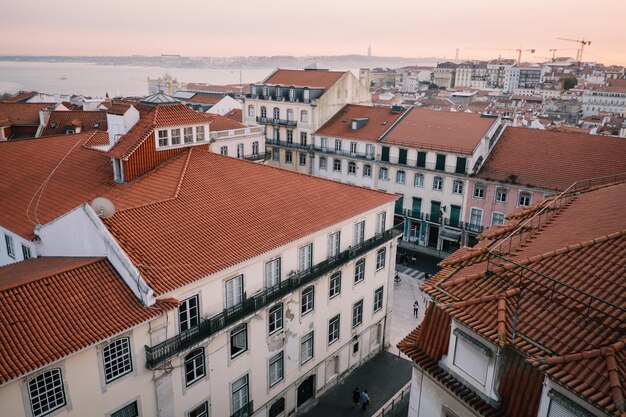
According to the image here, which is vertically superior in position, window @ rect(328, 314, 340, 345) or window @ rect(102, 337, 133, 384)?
window @ rect(102, 337, 133, 384)

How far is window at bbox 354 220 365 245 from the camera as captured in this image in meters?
28.6

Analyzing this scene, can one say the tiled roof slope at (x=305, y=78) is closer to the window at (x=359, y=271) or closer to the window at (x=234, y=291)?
the window at (x=359, y=271)

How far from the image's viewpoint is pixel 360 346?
104ft

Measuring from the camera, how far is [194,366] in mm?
20641

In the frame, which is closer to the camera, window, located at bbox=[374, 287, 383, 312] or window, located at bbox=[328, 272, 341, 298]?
window, located at bbox=[328, 272, 341, 298]

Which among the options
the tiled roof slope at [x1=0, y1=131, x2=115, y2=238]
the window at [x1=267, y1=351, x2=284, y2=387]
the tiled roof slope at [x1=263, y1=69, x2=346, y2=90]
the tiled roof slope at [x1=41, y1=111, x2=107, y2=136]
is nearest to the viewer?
the window at [x1=267, y1=351, x2=284, y2=387]

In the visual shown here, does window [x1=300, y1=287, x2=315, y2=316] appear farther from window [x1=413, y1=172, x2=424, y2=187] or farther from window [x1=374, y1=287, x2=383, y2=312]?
window [x1=413, y1=172, x2=424, y2=187]

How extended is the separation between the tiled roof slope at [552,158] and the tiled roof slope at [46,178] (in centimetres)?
3656

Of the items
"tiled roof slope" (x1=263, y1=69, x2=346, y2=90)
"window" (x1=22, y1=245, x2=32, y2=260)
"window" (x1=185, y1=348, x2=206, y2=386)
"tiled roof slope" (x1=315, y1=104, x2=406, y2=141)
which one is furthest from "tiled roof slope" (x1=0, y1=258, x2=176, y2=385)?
"tiled roof slope" (x1=263, y1=69, x2=346, y2=90)

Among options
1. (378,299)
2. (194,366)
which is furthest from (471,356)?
(378,299)

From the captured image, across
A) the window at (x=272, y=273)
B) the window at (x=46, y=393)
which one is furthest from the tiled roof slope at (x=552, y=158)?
the window at (x=46, y=393)

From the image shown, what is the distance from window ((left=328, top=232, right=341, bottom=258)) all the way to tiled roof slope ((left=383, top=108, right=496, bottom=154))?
2658 centimetres

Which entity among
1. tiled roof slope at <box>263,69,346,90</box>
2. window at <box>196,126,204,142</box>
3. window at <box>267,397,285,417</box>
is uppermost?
tiled roof slope at <box>263,69,346,90</box>

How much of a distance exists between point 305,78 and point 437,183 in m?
25.6
